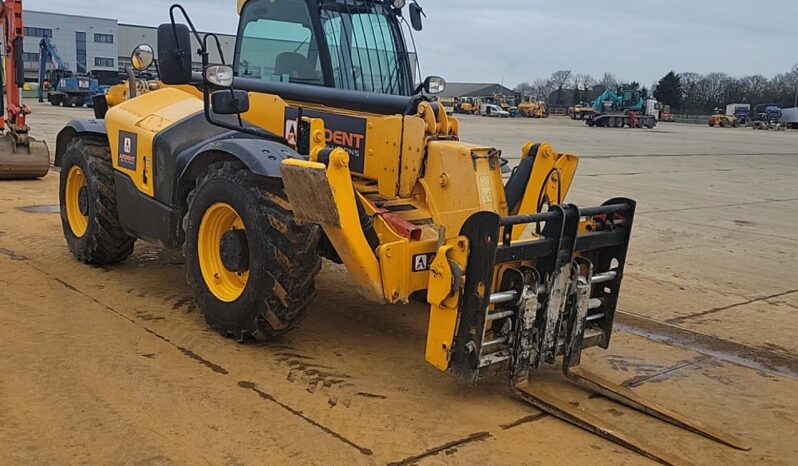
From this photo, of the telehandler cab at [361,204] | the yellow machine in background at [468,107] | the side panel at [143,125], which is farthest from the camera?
the yellow machine in background at [468,107]

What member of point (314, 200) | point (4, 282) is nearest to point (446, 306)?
point (314, 200)

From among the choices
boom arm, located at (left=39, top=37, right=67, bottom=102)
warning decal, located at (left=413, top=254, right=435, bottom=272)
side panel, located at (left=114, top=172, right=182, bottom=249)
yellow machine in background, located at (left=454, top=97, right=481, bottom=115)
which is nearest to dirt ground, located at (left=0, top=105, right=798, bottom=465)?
side panel, located at (left=114, top=172, right=182, bottom=249)

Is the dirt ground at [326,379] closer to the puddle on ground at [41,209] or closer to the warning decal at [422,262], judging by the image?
the warning decal at [422,262]

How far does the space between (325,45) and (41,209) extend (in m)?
5.68

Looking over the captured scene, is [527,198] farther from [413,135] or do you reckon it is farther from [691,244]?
[691,244]

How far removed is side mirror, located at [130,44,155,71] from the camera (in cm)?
662

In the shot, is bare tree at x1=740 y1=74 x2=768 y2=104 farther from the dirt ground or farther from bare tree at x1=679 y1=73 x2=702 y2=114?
the dirt ground

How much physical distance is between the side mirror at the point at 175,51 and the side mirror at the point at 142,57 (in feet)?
6.06

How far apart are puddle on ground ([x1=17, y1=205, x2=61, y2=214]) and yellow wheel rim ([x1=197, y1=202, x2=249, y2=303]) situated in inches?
190

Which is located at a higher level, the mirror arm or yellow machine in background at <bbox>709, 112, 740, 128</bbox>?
the mirror arm

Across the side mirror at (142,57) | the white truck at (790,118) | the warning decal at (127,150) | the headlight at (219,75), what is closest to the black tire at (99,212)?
the warning decal at (127,150)

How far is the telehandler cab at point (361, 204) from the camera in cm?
408

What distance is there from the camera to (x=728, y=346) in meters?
5.67

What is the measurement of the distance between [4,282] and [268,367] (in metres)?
2.79
